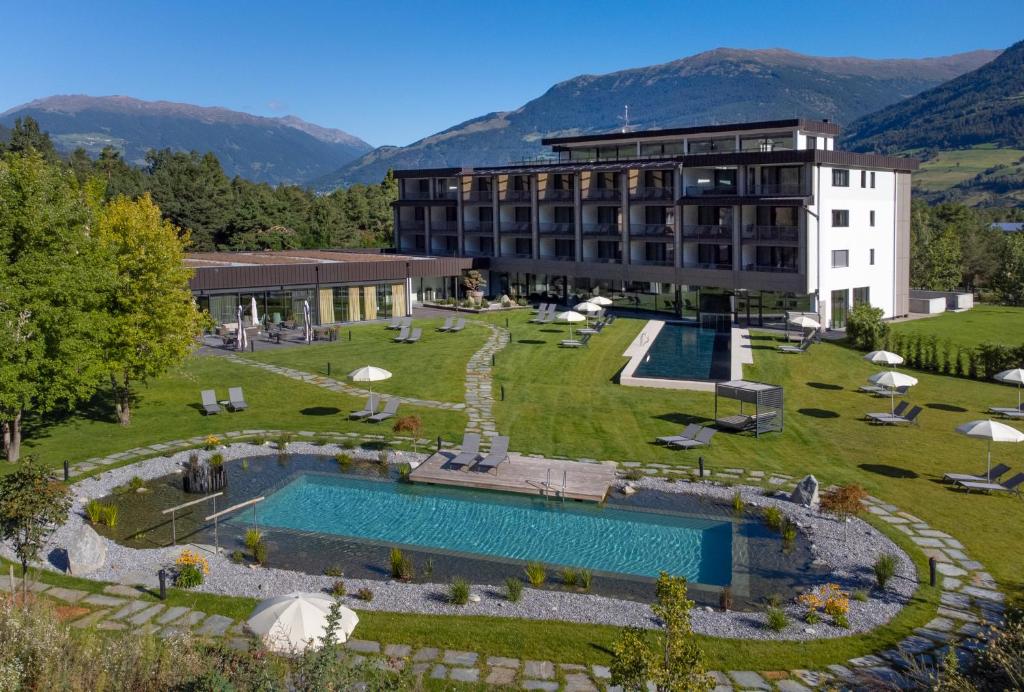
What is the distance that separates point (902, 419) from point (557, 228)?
34696 mm

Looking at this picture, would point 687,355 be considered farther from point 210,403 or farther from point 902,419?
point 210,403

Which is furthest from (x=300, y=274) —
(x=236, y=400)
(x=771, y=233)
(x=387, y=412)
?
(x=771, y=233)

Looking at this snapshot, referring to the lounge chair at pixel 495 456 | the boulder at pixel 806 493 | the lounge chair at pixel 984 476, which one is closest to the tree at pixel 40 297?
the lounge chair at pixel 495 456

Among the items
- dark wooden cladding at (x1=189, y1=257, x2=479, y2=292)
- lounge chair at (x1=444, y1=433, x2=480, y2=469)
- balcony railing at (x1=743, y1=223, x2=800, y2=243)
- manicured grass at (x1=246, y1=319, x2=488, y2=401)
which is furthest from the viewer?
balcony railing at (x1=743, y1=223, x2=800, y2=243)

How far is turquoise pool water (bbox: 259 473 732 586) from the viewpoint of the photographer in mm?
17567

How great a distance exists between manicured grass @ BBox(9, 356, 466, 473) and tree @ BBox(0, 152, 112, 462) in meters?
1.93

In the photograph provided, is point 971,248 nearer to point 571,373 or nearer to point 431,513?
point 571,373

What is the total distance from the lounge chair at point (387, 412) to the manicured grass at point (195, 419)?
0.39 meters

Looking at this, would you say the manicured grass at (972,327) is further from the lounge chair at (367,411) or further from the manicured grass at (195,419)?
the manicured grass at (195,419)

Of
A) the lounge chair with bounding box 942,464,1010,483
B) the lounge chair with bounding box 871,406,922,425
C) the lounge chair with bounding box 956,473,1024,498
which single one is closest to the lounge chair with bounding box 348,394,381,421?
the lounge chair with bounding box 871,406,922,425

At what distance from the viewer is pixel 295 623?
39.1ft

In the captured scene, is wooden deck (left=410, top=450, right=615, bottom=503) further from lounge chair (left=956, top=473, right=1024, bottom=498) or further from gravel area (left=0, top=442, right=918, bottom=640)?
lounge chair (left=956, top=473, right=1024, bottom=498)

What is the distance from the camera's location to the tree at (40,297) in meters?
21.4

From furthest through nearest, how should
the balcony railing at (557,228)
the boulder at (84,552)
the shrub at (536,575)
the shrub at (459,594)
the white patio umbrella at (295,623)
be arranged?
the balcony railing at (557,228) → the boulder at (84,552) → the shrub at (536,575) → the shrub at (459,594) → the white patio umbrella at (295,623)
